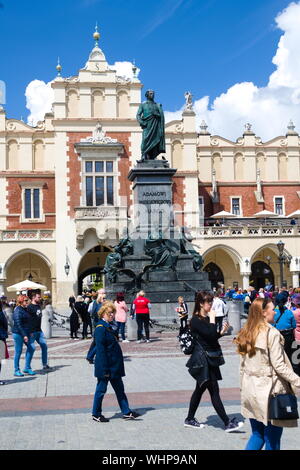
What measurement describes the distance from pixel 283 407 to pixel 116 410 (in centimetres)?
360

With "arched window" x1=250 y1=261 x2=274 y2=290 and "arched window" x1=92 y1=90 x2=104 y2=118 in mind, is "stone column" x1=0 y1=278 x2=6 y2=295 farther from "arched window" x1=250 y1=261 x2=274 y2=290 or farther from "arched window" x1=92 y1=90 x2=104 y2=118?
"arched window" x1=250 y1=261 x2=274 y2=290

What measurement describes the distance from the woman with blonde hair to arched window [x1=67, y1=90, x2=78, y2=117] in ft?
118

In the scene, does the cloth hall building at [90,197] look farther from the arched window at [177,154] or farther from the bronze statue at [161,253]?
the bronze statue at [161,253]

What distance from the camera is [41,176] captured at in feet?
144

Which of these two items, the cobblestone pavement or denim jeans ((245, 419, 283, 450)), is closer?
denim jeans ((245, 419, 283, 450))

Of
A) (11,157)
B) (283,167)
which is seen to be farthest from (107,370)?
(283,167)

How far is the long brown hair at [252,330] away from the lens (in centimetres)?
596

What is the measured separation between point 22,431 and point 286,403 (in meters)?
3.36

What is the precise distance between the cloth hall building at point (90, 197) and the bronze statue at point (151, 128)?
17.6 metres

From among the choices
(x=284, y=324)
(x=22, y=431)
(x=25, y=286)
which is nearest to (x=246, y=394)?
(x=22, y=431)

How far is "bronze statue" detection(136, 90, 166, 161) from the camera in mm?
22719

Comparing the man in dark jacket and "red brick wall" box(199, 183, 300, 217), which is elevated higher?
"red brick wall" box(199, 183, 300, 217)

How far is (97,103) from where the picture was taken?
4325 cm

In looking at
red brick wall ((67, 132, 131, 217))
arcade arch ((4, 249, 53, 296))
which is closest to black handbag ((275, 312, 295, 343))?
red brick wall ((67, 132, 131, 217))
